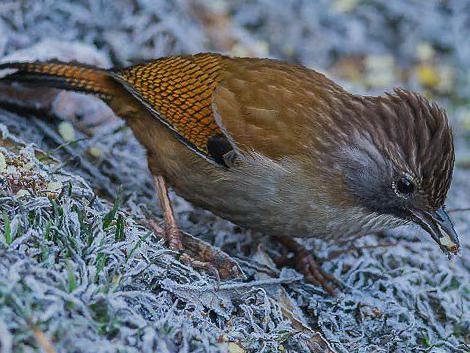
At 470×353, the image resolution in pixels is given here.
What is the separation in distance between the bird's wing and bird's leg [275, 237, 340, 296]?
0.89m

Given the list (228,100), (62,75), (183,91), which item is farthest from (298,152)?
(62,75)

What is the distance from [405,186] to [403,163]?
129mm

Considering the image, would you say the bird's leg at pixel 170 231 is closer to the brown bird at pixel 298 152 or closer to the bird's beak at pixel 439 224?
the brown bird at pixel 298 152

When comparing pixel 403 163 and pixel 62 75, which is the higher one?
pixel 62 75

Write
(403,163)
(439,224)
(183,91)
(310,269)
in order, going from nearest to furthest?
(403,163) < (439,224) < (183,91) < (310,269)

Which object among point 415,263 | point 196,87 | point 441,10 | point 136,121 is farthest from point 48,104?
point 441,10

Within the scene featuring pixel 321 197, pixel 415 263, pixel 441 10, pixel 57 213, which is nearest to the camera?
pixel 57 213

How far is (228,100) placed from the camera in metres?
4.25

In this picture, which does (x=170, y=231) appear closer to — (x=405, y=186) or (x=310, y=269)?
(x=310, y=269)

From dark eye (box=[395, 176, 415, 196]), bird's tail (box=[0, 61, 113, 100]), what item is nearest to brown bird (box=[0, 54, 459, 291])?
dark eye (box=[395, 176, 415, 196])

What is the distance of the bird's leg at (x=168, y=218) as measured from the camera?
417cm

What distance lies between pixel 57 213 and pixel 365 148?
169 cm

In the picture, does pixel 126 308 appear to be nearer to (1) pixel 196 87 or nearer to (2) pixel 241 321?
(2) pixel 241 321

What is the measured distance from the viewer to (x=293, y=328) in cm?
371
